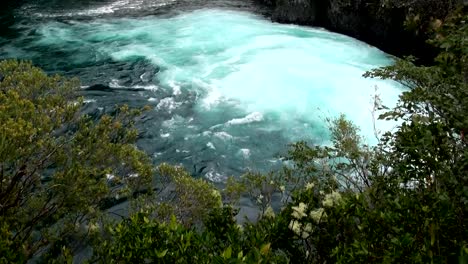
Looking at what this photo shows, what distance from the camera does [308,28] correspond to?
2077cm

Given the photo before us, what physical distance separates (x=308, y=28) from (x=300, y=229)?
17598 millimetres

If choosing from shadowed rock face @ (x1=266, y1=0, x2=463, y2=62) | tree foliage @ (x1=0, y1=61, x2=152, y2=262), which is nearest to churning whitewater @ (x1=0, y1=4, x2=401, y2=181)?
shadowed rock face @ (x1=266, y1=0, x2=463, y2=62)

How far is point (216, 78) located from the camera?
15.7m

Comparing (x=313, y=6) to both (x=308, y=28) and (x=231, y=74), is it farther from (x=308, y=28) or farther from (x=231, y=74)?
(x=231, y=74)

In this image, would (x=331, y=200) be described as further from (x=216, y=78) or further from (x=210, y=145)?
(x=216, y=78)

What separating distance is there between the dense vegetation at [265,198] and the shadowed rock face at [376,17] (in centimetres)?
884

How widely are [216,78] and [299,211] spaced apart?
38.4ft

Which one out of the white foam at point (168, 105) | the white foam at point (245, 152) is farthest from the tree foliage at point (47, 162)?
the white foam at point (168, 105)

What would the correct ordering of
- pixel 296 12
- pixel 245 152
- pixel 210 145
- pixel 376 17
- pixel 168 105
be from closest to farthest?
pixel 245 152 → pixel 210 145 → pixel 168 105 → pixel 376 17 → pixel 296 12

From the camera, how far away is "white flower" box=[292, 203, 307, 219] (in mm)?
4422

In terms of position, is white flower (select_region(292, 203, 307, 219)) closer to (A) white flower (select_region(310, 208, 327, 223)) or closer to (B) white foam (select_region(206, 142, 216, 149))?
(A) white flower (select_region(310, 208, 327, 223))

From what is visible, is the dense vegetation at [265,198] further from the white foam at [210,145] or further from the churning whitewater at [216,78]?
the churning whitewater at [216,78]

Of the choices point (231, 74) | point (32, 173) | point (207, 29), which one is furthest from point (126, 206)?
point (207, 29)

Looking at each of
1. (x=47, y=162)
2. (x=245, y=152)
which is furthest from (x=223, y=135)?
(x=47, y=162)
